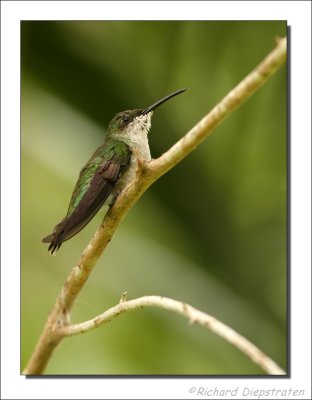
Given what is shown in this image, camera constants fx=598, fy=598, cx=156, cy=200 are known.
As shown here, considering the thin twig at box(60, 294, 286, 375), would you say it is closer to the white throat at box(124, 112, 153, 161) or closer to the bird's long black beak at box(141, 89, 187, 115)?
the white throat at box(124, 112, 153, 161)

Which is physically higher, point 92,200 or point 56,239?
point 92,200

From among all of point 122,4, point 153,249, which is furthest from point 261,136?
point 122,4

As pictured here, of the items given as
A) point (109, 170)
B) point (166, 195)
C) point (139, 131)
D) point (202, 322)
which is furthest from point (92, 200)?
point (202, 322)

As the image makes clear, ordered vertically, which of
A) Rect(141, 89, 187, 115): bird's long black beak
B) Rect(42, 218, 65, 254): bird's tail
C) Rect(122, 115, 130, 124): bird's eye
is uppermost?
Result: Rect(141, 89, 187, 115): bird's long black beak

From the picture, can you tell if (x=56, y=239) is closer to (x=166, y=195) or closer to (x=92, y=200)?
(x=92, y=200)

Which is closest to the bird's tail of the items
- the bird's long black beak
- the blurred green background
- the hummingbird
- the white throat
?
the hummingbird

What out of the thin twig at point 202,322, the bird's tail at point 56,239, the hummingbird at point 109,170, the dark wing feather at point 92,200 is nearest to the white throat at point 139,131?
the hummingbird at point 109,170

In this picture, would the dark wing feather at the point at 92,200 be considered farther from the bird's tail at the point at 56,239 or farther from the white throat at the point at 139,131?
the white throat at the point at 139,131

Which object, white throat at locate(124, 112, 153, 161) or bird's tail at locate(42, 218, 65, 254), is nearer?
bird's tail at locate(42, 218, 65, 254)
